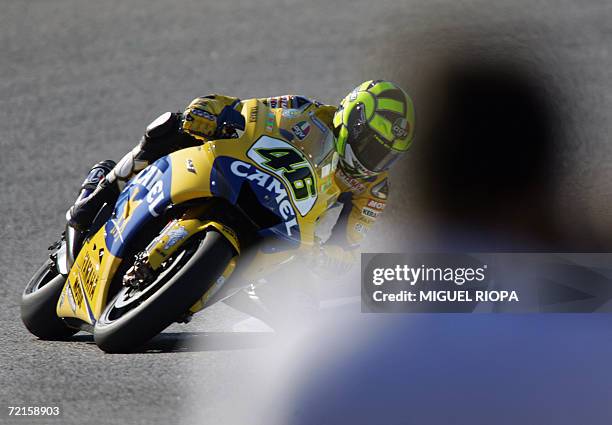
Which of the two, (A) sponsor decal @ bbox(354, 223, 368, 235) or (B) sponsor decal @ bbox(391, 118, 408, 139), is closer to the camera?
(B) sponsor decal @ bbox(391, 118, 408, 139)

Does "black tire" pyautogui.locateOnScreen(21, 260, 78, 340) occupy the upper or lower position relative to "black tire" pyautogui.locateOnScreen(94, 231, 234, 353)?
upper

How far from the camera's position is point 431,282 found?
6.41 metres

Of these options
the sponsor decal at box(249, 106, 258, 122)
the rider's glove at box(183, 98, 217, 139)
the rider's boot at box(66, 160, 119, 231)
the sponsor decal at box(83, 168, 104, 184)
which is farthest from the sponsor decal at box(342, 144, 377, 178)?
the sponsor decal at box(83, 168, 104, 184)

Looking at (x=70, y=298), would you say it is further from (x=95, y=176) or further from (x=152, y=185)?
(x=152, y=185)

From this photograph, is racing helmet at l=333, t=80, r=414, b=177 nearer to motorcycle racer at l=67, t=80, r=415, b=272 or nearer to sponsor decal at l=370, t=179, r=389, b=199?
motorcycle racer at l=67, t=80, r=415, b=272

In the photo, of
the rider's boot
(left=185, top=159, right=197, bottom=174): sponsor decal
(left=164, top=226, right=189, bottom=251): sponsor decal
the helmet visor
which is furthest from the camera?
the rider's boot

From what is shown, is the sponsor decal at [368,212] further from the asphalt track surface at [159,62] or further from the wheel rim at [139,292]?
the wheel rim at [139,292]

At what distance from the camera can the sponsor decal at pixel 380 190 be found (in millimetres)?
6422

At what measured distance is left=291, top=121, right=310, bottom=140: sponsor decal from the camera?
18.6ft

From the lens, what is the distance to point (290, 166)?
5.50m

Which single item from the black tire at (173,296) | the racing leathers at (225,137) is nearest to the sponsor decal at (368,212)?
the racing leathers at (225,137)

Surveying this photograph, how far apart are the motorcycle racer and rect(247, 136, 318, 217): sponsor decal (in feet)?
0.37

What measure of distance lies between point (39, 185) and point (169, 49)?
3.51 meters

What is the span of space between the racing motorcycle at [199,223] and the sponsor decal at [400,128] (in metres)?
0.32
